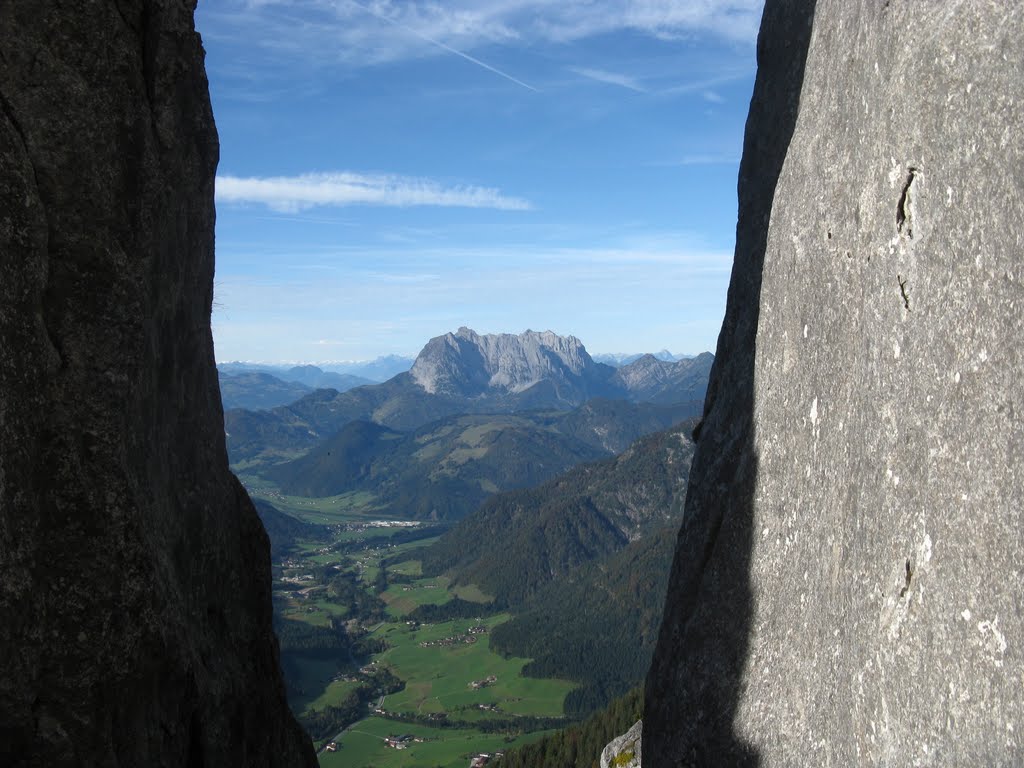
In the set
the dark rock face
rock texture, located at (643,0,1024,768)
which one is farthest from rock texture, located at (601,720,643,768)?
the dark rock face

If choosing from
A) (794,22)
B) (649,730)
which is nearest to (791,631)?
(649,730)

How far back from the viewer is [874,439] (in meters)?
15.0

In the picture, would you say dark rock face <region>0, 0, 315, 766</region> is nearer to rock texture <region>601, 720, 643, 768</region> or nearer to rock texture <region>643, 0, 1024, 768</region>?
rock texture <region>643, 0, 1024, 768</region>

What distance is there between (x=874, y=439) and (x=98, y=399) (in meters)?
14.4

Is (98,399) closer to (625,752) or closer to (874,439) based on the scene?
(874,439)

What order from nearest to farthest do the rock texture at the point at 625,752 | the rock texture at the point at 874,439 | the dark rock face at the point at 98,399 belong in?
the rock texture at the point at 874,439 < the dark rock face at the point at 98,399 < the rock texture at the point at 625,752

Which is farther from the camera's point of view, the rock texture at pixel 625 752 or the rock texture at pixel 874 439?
the rock texture at pixel 625 752

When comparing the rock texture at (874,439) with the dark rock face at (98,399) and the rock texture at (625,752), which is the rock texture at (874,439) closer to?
the rock texture at (625,752)

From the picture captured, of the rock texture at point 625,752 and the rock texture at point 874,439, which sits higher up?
the rock texture at point 874,439

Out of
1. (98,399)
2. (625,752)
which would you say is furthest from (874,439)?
(625,752)

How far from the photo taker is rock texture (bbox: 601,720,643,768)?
2927 centimetres

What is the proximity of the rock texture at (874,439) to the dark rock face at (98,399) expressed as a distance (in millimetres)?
12831

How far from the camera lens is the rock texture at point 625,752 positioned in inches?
1152

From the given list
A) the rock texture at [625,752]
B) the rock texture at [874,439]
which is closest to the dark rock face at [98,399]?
the rock texture at [874,439]
